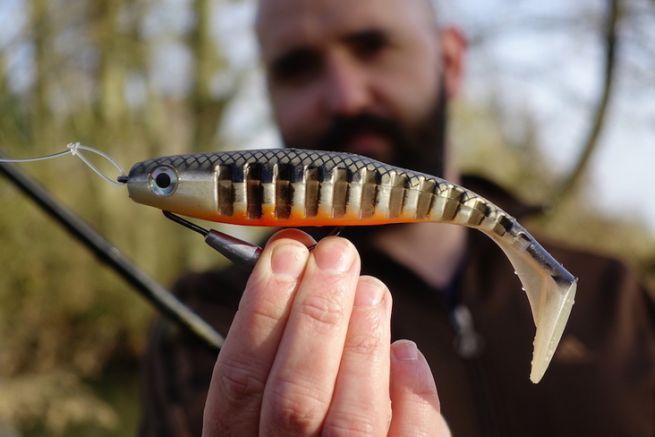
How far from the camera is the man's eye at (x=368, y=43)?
274cm

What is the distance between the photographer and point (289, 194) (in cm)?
101

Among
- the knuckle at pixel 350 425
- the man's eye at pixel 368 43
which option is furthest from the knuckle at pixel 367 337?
the man's eye at pixel 368 43

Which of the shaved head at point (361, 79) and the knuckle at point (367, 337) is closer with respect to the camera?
the knuckle at point (367, 337)

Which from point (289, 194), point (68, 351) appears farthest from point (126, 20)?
point (289, 194)

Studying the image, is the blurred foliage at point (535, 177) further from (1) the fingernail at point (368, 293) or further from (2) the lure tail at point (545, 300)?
(1) the fingernail at point (368, 293)

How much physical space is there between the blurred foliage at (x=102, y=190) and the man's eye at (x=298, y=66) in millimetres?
3592

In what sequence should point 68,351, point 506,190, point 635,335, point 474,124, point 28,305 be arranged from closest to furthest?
point 635,335 < point 506,190 < point 28,305 < point 68,351 < point 474,124

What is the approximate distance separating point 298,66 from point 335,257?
6.44 feet

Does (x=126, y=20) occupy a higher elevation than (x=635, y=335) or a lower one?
higher

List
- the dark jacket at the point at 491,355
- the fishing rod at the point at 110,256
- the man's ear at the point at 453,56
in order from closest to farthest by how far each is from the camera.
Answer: the fishing rod at the point at 110,256 → the dark jacket at the point at 491,355 → the man's ear at the point at 453,56

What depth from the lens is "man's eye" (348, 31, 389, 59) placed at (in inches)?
108

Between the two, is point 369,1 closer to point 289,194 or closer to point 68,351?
point 289,194

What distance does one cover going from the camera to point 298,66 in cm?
287

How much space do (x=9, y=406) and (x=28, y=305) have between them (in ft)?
4.93
